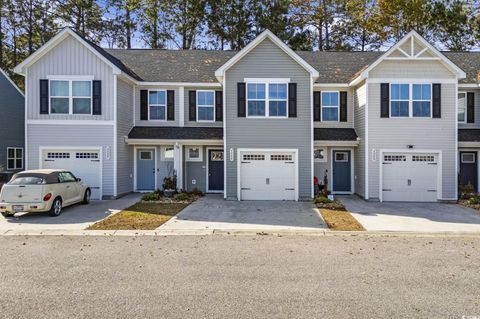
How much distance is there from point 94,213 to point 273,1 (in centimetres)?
2631

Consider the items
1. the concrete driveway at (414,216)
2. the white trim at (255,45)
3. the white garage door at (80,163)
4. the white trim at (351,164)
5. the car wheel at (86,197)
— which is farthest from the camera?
the white trim at (351,164)

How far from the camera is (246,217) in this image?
39.0ft

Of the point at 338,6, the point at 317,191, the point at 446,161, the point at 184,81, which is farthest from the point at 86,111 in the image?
the point at 338,6

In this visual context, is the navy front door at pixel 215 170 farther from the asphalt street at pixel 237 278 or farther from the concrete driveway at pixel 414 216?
the asphalt street at pixel 237 278

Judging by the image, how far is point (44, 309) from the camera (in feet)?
15.8

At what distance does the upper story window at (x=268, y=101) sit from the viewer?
617 inches

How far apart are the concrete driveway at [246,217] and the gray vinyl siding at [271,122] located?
1.63m

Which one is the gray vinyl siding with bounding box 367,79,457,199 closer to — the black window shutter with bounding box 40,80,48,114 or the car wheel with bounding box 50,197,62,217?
the car wheel with bounding box 50,197,62,217

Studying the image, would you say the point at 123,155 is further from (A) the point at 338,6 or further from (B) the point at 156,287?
(A) the point at 338,6

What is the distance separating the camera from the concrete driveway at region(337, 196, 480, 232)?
411 inches

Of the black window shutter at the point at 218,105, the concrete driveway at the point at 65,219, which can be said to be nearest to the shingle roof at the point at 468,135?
the black window shutter at the point at 218,105

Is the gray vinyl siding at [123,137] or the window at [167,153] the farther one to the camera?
the window at [167,153]

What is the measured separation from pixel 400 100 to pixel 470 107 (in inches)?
185

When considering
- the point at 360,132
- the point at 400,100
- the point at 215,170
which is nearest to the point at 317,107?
the point at 360,132
